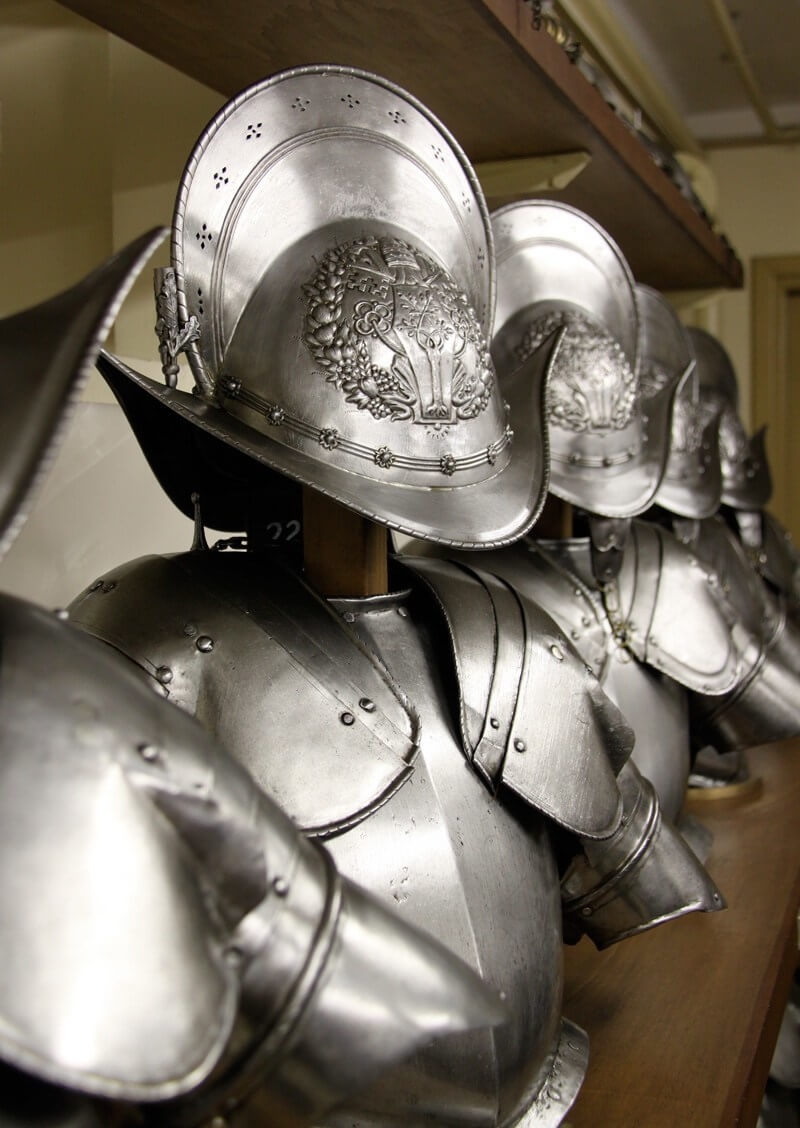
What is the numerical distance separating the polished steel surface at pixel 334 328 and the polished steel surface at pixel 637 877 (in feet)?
0.96

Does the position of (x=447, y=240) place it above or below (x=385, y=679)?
above

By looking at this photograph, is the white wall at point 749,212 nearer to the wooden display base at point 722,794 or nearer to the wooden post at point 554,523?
the wooden display base at point 722,794

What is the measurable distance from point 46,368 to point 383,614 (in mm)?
458

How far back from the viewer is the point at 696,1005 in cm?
107

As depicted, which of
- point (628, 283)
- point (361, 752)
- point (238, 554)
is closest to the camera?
point (361, 752)

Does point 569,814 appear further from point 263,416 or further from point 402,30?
point 402,30

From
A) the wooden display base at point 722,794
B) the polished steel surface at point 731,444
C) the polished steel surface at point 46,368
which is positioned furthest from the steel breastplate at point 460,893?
the polished steel surface at point 731,444

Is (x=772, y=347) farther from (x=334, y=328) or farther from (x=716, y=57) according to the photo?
(x=334, y=328)

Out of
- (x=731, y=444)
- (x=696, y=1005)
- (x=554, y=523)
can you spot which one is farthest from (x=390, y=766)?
(x=731, y=444)

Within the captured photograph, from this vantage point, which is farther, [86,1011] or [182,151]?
[182,151]

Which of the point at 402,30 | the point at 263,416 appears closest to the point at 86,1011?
the point at 263,416

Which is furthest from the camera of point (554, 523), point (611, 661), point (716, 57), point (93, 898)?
point (716, 57)

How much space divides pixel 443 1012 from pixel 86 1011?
18 cm

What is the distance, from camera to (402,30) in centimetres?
104
